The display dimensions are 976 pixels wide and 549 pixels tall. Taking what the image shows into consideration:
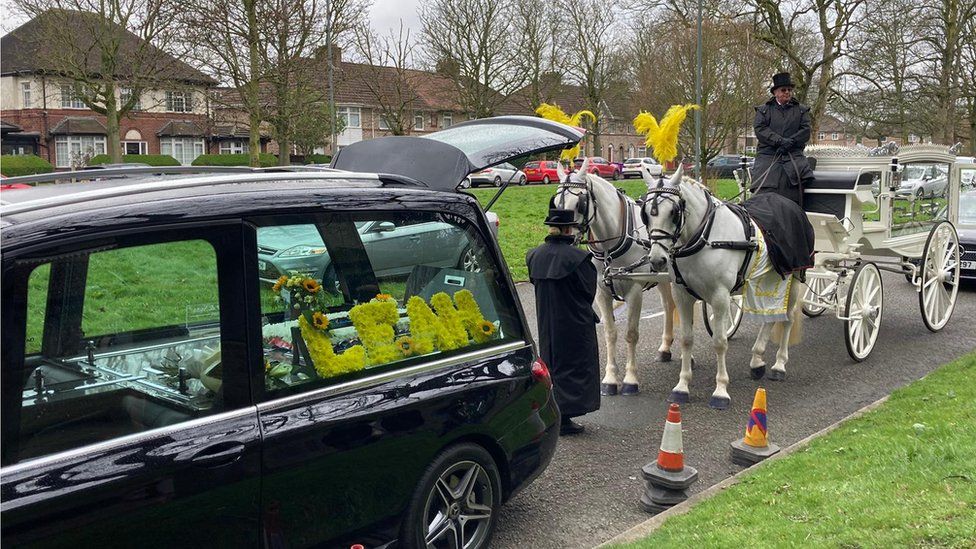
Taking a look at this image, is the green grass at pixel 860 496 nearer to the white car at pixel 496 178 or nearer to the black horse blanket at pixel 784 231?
the black horse blanket at pixel 784 231

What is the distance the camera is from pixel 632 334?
8.15m

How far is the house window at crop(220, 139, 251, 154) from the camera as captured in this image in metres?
64.8

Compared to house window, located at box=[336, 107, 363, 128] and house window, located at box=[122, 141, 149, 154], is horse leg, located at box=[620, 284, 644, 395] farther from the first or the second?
house window, located at box=[336, 107, 363, 128]

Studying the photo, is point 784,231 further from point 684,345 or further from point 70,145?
point 70,145

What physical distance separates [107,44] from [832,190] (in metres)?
27.3

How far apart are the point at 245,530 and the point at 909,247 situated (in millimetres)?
9413

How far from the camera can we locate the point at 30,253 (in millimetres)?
2904

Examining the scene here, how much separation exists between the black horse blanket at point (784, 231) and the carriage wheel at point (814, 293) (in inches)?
40.6

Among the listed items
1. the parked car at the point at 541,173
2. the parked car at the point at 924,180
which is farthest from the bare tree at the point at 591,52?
the parked car at the point at 924,180

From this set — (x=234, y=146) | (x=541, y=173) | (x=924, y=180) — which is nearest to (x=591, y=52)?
(x=541, y=173)

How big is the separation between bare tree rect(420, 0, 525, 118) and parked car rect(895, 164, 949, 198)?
115 ft

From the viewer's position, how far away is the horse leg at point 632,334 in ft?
26.4

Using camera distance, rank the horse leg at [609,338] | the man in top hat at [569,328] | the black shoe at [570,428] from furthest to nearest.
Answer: the horse leg at [609,338], the black shoe at [570,428], the man in top hat at [569,328]

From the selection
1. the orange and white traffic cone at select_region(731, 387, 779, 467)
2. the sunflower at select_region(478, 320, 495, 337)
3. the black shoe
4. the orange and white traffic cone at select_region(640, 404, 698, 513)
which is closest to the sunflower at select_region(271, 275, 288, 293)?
the sunflower at select_region(478, 320, 495, 337)
